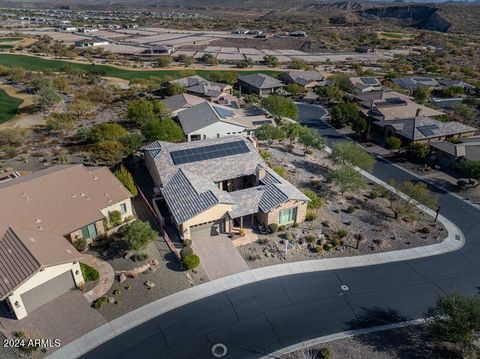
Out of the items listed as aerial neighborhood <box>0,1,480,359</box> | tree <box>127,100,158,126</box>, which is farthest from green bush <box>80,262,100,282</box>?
tree <box>127,100,158,126</box>

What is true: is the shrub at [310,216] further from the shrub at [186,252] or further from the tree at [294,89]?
the tree at [294,89]

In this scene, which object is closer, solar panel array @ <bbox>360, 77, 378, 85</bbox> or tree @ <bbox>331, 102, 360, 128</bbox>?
tree @ <bbox>331, 102, 360, 128</bbox>

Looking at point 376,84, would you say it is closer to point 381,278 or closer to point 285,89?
point 285,89

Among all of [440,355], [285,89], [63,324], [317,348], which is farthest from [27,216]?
[285,89]

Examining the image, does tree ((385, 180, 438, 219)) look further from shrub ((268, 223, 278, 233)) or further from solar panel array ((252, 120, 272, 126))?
solar panel array ((252, 120, 272, 126))

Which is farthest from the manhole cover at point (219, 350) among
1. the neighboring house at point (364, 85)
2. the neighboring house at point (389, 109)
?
the neighboring house at point (364, 85)
